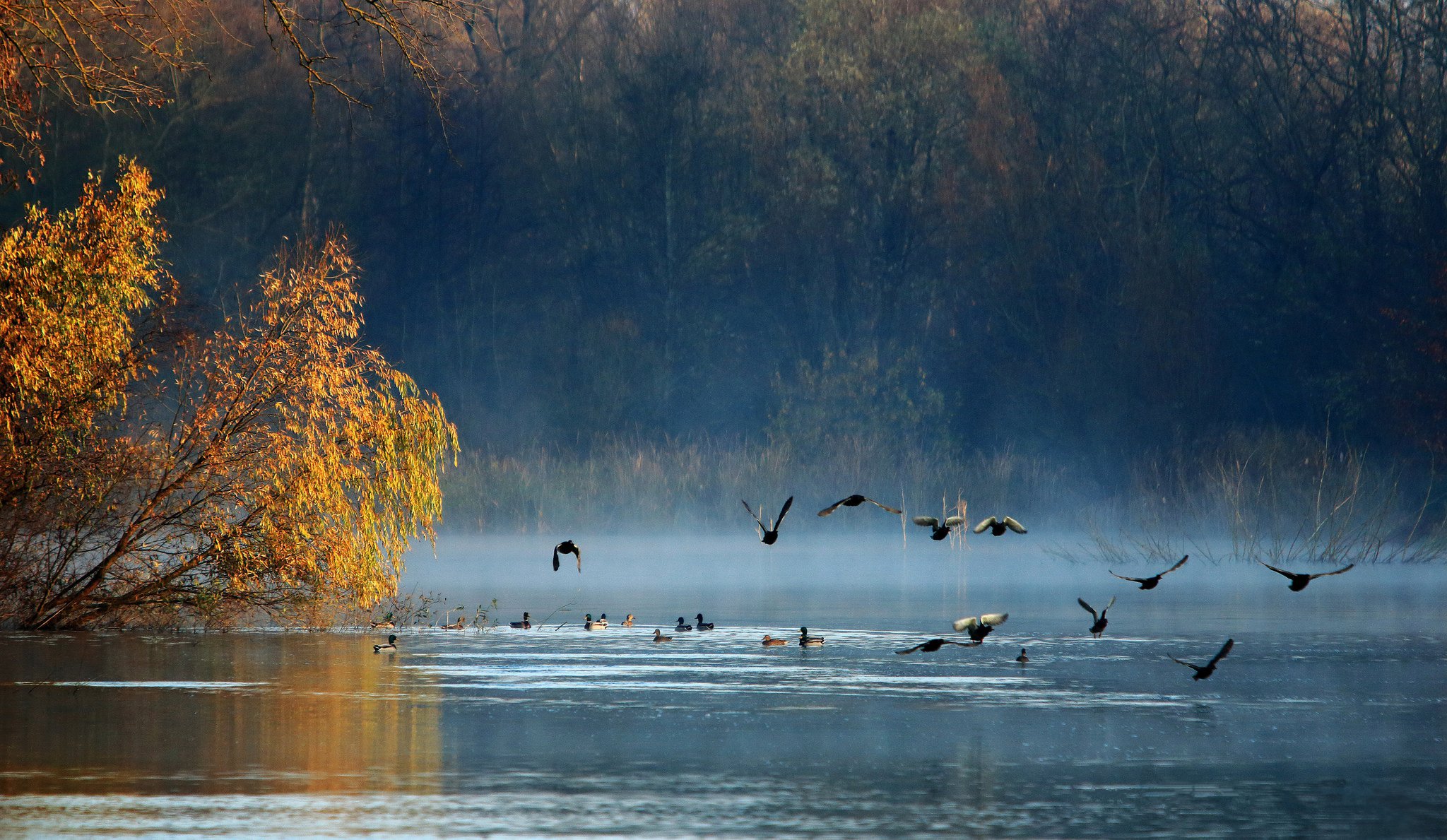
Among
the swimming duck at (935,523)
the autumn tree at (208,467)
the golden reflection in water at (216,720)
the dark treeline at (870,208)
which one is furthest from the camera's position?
the dark treeline at (870,208)

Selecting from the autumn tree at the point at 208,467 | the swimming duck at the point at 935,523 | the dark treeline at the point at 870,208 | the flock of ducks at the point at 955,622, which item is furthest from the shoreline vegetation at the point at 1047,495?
the swimming duck at the point at 935,523

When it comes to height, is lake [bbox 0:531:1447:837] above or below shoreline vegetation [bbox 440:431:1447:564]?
below

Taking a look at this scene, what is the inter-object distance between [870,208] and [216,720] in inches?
1335

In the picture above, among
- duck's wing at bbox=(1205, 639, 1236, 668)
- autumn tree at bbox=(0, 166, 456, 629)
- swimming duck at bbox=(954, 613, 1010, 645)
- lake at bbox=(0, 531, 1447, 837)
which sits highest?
autumn tree at bbox=(0, 166, 456, 629)

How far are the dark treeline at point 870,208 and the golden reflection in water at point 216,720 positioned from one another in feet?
84.7

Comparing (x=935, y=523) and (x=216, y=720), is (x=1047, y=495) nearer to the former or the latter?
(x=935, y=523)

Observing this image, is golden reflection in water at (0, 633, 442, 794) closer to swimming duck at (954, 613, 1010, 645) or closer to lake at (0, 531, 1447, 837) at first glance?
lake at (0, 531, 1447, 837)

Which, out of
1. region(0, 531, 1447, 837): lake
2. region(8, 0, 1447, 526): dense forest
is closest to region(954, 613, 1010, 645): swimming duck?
region(0, 531, 1447, 837): lake

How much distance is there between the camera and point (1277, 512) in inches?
1047

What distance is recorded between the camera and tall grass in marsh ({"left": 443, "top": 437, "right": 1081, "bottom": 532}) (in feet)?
101

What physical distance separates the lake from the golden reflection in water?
0.03 m

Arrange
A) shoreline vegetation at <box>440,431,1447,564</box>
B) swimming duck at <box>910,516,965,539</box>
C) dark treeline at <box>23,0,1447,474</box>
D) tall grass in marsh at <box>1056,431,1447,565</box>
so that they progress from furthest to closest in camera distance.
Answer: dark treeline at <box>23,0,1447,474</box> < shoreline vegetation at <box>440,431,1447,564</box> < tall grass in marsh at <box>1056,431,1447,565</box> < swimming duck at <box>910,516,965,539</box>

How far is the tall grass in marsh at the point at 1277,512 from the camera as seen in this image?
24953 mm

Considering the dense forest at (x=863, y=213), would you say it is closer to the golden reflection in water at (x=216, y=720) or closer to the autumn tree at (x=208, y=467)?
the autumn tree at (x=208, y=467)
